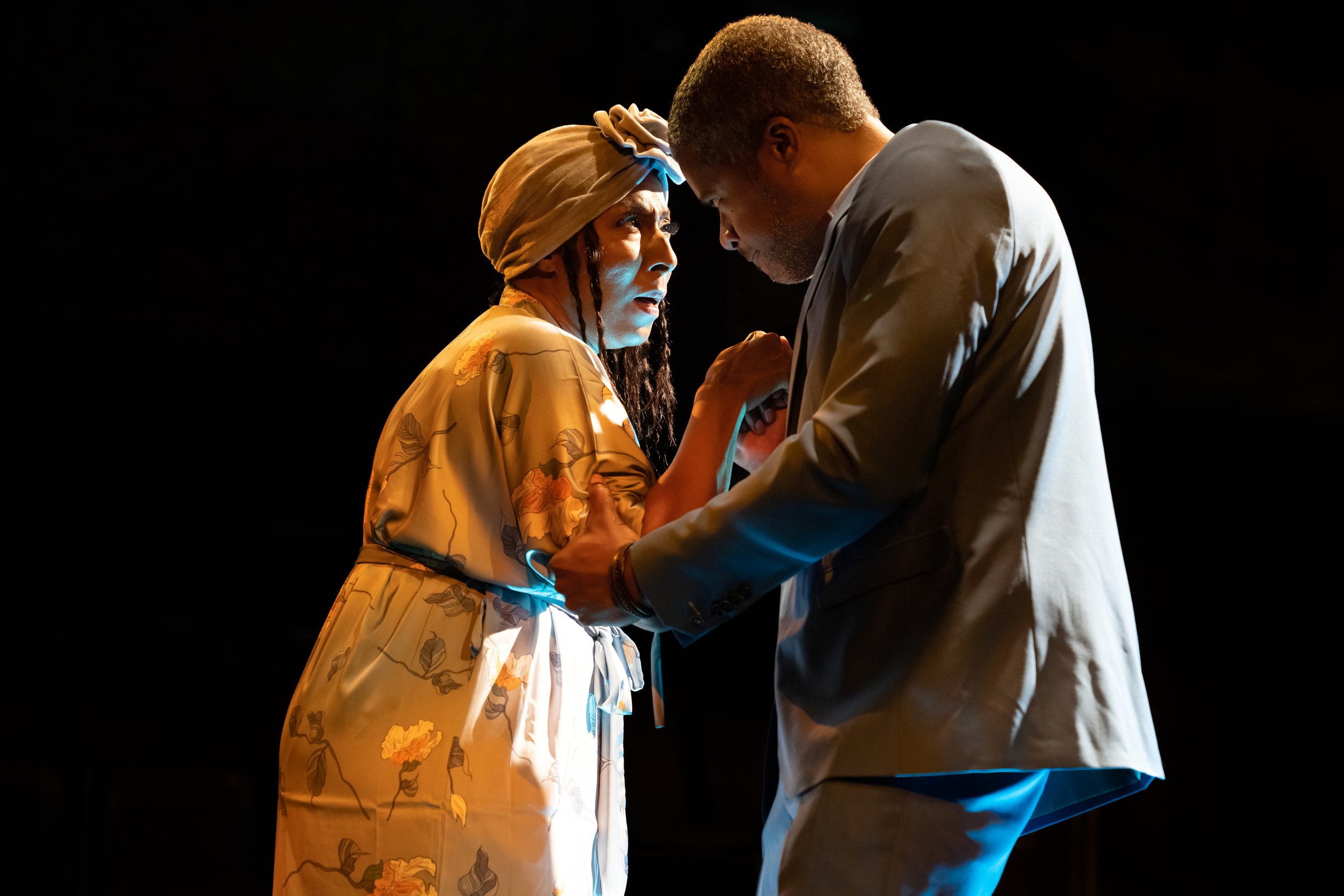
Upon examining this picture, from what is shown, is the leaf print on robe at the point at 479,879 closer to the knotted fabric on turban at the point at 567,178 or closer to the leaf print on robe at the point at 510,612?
the leaf print on robe at the point at 510,612

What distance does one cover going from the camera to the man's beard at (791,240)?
135 cm

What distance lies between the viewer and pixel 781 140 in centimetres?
134

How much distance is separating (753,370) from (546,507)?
1.11 feet

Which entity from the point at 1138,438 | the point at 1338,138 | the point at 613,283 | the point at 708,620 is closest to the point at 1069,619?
the point at 708,620

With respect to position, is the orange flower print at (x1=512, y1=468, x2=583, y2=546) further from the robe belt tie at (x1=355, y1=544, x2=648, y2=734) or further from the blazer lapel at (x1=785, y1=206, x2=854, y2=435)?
the blazer lapel at (x1=785, y1=206, x2=854, y2=435)

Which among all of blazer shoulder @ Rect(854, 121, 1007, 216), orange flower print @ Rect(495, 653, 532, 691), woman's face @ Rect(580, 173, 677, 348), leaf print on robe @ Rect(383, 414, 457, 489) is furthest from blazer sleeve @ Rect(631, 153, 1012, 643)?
woman's face @ Rect(580, 173, 677, 348)

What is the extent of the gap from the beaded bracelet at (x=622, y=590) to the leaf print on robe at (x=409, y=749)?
296mm

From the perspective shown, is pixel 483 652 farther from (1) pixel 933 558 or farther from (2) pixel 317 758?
(1) pixel 933 558

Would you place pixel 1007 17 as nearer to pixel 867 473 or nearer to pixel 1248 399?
pixel 1248 399

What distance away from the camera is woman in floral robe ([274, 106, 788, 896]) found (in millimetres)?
1277

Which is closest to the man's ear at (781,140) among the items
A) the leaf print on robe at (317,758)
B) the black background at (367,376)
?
the leaf print on robe at (317,758)

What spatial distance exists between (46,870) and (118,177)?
1.83 metres

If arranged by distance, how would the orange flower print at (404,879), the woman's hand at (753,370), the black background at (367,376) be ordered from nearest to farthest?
the orange flower print at (404,879) → the woman's hand at (753,370) → the black background at (367,376)

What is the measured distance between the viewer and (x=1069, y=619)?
1.02 m
